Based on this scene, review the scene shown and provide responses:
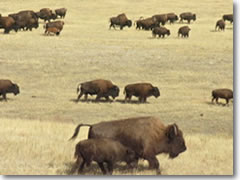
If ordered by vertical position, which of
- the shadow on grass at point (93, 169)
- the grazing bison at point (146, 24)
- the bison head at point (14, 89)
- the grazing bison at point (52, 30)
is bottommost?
the bison head at point (14, 89)

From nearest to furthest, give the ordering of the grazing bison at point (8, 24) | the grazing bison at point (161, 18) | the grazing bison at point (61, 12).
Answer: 1. the grazing bison at point (8, 24)
2. the grazing bison at point (161, 18)
3. the grazing bison at point (61, 12)

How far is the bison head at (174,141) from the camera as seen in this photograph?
10.1 meters

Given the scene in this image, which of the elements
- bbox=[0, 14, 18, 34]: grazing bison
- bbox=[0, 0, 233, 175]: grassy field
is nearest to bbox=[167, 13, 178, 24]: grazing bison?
bbox=[0, 0, 233, 175]: grassy field

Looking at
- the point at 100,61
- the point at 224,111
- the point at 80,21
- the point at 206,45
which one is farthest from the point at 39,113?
the point at 80,21

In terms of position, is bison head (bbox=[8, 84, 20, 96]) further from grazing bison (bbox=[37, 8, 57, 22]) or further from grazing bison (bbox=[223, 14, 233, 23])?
grazing bison (bbox=[37, 8, 57, 22])

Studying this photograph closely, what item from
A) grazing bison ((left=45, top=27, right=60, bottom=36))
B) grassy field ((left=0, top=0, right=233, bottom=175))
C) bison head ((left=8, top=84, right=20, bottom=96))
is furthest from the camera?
grazing bison ((left=45, top=27, right=60, bottom=36))

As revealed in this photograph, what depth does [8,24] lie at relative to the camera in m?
40.9

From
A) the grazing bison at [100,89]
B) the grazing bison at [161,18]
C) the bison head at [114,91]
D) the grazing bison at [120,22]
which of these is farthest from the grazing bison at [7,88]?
the grazing bison at [161,18]

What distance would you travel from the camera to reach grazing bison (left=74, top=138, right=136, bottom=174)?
31.6ft

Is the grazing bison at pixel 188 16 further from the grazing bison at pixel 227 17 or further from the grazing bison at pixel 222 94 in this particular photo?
the grazing bison at pixel 222 94

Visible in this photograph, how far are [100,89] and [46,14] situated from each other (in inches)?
1123

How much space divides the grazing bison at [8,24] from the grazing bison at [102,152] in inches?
1255

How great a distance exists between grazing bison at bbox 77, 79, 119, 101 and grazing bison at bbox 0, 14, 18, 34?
18226 millimetres

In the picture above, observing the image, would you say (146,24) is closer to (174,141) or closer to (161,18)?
(161,18)
